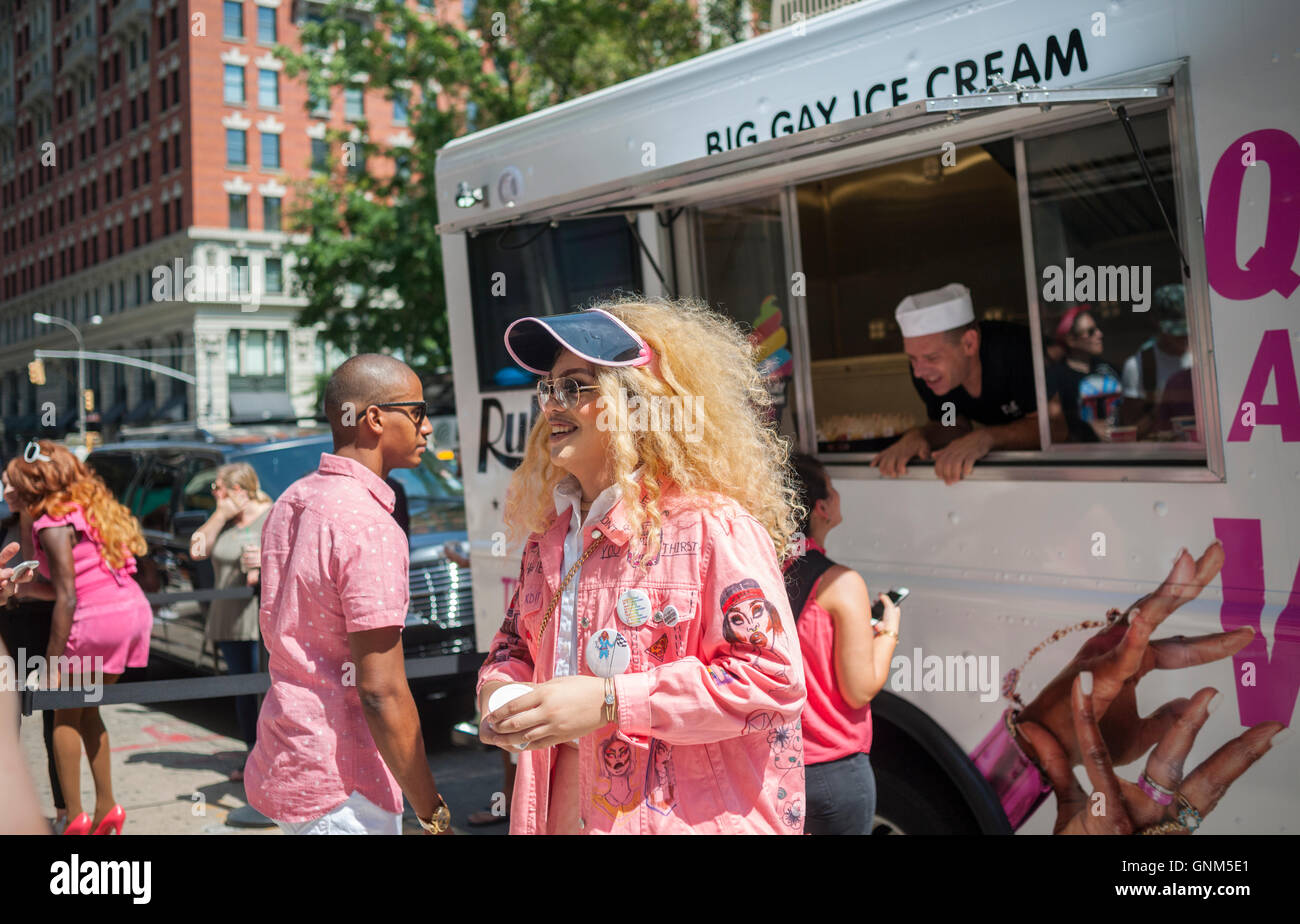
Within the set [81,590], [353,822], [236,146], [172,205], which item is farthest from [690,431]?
[236,146]

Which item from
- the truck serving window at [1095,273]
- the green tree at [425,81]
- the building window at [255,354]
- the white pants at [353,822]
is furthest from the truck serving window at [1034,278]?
the building window at [255,354]

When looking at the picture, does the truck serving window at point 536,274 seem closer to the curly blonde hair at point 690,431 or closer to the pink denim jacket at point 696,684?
the curly blonde hair at point 690,431

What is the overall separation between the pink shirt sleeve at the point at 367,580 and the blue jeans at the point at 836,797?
1.29 meters

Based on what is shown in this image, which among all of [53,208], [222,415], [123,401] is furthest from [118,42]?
[123,401]

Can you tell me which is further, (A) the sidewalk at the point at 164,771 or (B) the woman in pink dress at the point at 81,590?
(A) the sidewalk at the point at 164,771

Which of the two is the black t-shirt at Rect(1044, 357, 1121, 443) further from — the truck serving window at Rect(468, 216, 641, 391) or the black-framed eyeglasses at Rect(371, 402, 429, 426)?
the black-framed eyeglasses at Rect(371, 402, 429, 426)

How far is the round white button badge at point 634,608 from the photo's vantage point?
2.04 metres

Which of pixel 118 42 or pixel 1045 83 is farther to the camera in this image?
pixel 118 42

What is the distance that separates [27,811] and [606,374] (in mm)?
1270

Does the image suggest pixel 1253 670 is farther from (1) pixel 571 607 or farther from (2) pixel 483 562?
(2) pixel 483 562

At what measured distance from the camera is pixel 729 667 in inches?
77.0

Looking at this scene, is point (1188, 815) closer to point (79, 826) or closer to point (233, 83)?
point (79, 826)

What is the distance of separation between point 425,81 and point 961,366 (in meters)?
20.1
